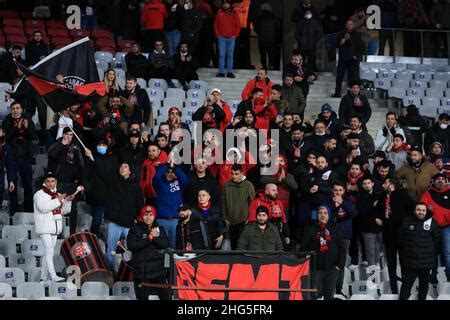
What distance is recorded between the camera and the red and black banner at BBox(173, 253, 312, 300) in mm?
17656

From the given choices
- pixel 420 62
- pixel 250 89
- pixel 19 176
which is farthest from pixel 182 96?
pixel 420 62

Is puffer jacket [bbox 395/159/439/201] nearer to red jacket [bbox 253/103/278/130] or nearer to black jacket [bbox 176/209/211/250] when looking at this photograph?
red jacket [bbox 253/103/278/130]

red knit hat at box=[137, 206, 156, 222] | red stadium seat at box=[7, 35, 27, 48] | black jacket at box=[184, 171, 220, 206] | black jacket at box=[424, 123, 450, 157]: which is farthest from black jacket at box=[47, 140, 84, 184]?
red stadium seat at box=[7, 35, 27, 48]

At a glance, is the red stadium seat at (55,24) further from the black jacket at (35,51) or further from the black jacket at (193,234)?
the black jacket at (193,234)

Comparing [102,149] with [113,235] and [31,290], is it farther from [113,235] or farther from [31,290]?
[31,290]

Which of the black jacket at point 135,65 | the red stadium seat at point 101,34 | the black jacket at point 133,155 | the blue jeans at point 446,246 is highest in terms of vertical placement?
the red stadium seat at point 101,34

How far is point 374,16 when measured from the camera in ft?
94.7

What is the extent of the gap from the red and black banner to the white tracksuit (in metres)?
2.64

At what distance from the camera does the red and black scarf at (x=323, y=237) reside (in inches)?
763

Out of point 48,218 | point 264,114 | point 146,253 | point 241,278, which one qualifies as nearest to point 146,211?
point 146,253

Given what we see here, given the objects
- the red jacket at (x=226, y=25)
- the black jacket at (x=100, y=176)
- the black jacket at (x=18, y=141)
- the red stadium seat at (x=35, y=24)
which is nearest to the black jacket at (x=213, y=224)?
the black jacket at (x=100, y=176)

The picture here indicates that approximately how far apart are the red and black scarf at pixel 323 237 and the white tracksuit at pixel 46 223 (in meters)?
3.34

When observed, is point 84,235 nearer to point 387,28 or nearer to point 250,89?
point 250,89

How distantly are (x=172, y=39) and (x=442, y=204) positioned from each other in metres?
7.62
